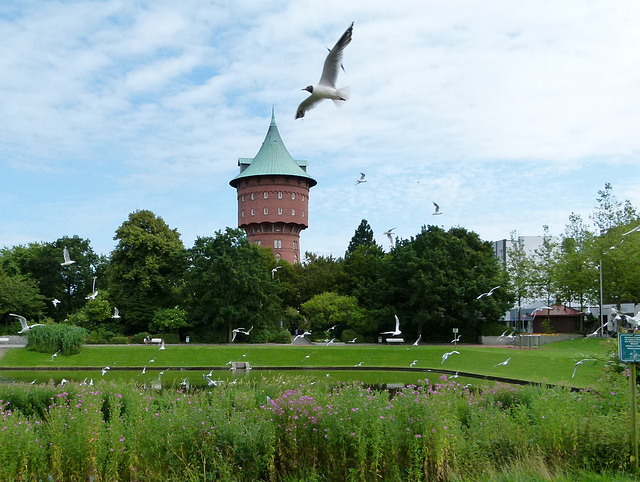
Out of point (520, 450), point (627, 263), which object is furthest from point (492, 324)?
point (520, 450)

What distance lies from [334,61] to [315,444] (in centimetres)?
501

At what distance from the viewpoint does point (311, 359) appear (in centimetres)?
3481

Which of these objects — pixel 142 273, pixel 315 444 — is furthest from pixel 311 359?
pixel 315 444

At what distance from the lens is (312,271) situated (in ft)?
202

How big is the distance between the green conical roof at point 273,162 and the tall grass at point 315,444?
223 feet

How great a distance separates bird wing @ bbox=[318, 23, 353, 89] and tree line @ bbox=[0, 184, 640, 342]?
121 feet

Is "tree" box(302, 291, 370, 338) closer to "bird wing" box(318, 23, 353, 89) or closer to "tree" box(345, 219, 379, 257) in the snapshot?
"tree" box(345, 219, 379, 257)

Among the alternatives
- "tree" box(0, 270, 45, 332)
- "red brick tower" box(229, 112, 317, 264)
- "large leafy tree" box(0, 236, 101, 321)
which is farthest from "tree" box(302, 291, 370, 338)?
"large leafy tree" box(0, 236, 101, 321)

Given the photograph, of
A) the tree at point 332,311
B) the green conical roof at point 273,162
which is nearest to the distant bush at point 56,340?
the tree at point 332,311

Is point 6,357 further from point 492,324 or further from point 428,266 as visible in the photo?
point 492,324

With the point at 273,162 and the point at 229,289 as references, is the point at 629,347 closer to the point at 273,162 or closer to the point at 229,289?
the point at 229,289

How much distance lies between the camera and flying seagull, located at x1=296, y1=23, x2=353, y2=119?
8.04 meters

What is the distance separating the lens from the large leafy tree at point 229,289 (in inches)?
1802

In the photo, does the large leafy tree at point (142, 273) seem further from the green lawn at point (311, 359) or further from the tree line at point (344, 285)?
the green lawn at point (311, 359)
